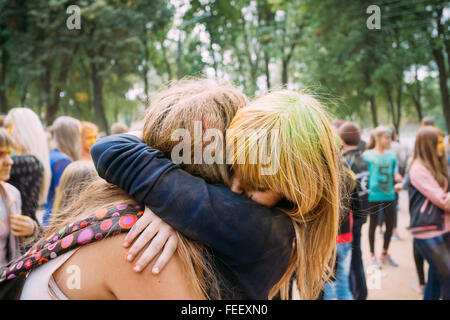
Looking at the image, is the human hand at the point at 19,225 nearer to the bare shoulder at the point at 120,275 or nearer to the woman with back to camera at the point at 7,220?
the woman with back to camera at the point at 7,220

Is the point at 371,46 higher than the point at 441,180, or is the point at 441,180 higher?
the point at 371,46

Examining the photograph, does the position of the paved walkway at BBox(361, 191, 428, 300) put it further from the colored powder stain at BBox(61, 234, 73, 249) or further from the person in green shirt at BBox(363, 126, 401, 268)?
the colored powder stain at BBox(61, 234, 73, 249)

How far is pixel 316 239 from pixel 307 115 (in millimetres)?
491

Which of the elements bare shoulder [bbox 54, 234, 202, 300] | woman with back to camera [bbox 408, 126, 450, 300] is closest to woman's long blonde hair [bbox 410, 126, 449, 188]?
woman with back to camera [bbox 408, 126, 450, 300]

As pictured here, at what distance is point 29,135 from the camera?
2871 millimetres

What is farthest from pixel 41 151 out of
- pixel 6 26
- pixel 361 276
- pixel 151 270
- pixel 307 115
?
pixel 6 26

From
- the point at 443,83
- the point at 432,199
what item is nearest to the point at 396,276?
the point at 432,199

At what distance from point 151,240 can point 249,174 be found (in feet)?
1.15

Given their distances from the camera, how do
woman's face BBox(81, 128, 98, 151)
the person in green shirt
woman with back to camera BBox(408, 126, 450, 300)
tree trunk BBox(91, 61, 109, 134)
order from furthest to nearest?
tree trunk BBox(91, 61, 109, 134)
the person in green shirt
woman's face BBox(81, 128, 98, 151)
woman with back to camera BBox(408, 126, 450, 300)

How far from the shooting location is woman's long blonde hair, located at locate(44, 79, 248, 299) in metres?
0.97

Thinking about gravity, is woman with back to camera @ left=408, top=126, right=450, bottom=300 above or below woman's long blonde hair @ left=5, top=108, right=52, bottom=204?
below

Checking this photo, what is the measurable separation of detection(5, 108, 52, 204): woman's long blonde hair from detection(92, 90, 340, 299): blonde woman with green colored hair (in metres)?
2.14
